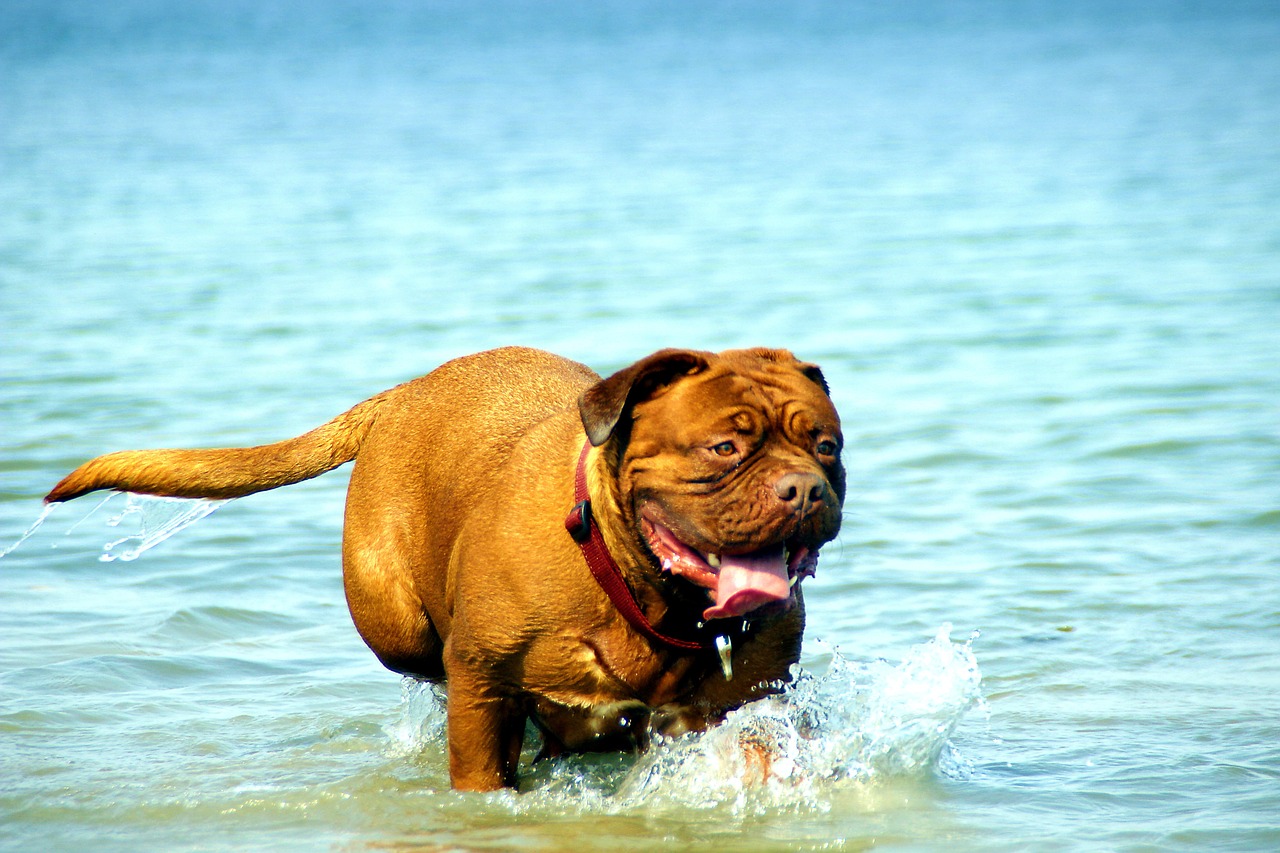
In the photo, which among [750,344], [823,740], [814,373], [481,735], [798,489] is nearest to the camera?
[798,489]

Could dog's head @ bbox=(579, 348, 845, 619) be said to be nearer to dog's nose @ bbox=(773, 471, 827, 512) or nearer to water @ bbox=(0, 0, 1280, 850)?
dog's nose @ bbox=(773, 471, 827, 512)

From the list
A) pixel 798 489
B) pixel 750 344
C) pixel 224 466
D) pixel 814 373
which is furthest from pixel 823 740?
pixel 750 344

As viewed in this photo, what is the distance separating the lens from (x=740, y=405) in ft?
14.0

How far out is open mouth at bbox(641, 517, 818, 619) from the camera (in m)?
4.14

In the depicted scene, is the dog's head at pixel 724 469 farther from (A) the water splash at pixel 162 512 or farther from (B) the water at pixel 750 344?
(A) the water splash at pixel 162 512

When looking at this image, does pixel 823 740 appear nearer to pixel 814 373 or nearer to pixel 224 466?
pixel 814 373

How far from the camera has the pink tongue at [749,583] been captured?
4.13 meters

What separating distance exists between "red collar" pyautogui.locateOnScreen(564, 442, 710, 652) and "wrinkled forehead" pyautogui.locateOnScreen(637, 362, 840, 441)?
33 cm

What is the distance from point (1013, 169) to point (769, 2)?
10162 cm

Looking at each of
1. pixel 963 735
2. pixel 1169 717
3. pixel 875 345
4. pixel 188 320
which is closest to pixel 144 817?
pixel 963 735

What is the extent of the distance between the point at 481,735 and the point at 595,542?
0.82 m

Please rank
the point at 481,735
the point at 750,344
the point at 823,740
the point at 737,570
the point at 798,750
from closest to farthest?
the point at 737,570
the point at 481,735
the point at 798,750
the point at 823,740
the point at 750,344

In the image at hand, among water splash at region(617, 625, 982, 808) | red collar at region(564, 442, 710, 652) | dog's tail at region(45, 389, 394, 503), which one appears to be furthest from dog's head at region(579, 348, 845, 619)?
dog's tail at region(45, 389, 394, 503)

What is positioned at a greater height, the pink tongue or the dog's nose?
the dog's nose
